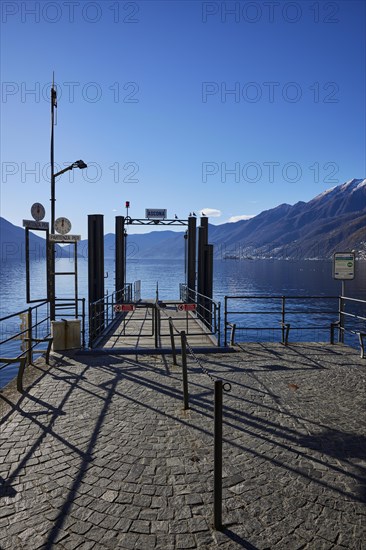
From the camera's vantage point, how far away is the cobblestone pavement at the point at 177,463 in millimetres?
3041

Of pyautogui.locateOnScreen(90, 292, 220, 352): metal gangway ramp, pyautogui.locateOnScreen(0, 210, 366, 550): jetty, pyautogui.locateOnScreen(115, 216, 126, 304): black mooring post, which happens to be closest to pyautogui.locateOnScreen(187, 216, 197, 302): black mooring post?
pyautogui.locateOnScreen(115, 216, 126, 304): black mooring post

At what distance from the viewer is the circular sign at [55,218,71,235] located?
10305 millimetres

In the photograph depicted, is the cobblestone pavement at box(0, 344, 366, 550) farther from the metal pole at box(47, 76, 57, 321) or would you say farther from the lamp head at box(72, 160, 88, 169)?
the lamp head at box(72, 160, 88, 169)

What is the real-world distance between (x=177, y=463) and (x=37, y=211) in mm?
7559

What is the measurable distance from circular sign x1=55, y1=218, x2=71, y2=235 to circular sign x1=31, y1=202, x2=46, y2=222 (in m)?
0.87

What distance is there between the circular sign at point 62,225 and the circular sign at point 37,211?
0.87m

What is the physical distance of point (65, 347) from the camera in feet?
30.6

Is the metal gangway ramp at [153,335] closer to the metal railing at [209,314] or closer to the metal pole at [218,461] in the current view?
the metal railing at [209,314]

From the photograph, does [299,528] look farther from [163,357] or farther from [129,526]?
[163,357]

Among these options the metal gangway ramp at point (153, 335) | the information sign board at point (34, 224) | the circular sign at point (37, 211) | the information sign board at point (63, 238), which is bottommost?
the metal gangway ramp at point (153, 335)

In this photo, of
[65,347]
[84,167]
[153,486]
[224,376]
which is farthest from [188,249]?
[153,486]

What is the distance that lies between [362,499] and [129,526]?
2.30m

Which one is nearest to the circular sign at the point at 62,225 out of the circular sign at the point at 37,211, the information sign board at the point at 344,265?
the circular sign at the point at 37,211

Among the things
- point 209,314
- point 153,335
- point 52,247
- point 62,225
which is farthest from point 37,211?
point 209,314
